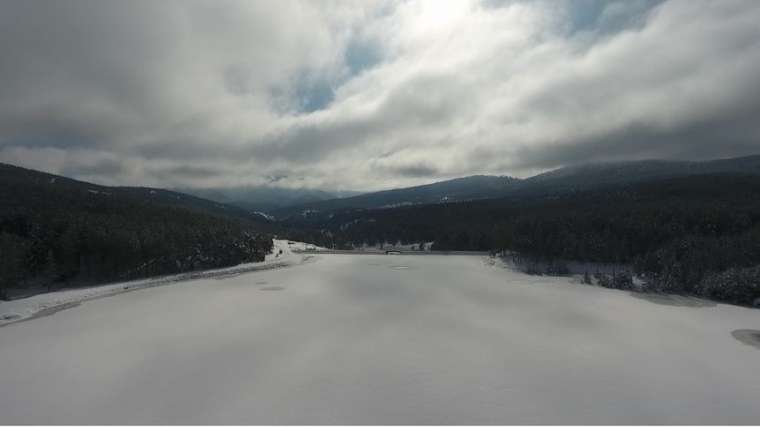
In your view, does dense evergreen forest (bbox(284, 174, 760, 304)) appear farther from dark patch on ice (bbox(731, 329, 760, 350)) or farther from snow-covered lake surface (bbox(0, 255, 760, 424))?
dark patch on ice (bbox(731, 329, 760, 350))

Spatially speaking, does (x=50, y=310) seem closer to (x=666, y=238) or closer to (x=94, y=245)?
(x=94, y=245)

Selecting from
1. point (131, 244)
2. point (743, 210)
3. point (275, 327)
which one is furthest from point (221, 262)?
point (743, 210)

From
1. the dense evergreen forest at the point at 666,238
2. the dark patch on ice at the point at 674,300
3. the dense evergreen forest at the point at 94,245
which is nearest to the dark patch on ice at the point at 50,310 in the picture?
the dense evergreen forest at the point at 94,245

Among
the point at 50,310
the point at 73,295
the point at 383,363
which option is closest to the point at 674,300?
the point at 383,363

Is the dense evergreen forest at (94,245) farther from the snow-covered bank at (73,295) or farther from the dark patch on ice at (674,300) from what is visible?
the dark patch on ice at (674,300)

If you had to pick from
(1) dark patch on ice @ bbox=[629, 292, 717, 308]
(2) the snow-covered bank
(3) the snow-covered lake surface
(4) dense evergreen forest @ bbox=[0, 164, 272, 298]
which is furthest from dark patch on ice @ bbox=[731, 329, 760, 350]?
(4) dense evergreen forest @ bbox=[0, 164, 272, 298]
